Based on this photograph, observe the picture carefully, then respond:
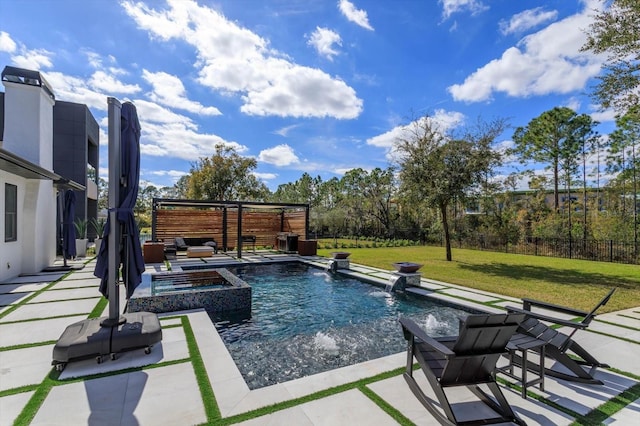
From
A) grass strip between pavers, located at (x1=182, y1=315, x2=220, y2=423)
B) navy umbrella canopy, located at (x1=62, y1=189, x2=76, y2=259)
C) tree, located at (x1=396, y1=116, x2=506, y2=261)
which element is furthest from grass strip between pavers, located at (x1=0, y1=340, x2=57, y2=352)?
tree, located at (x1=396, y1=116, x2=506, y2=261)

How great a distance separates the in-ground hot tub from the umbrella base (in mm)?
1434

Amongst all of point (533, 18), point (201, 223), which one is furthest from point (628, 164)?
point (201, 223)

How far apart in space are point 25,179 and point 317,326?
31.2 ft

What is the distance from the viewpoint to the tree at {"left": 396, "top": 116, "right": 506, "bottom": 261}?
11867 mm

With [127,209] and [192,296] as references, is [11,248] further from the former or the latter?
[127,209]

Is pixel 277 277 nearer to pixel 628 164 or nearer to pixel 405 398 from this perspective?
pixel 405 398

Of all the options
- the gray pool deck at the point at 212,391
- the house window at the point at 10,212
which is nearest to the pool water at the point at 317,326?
the gray pool deck at the point at 212,391

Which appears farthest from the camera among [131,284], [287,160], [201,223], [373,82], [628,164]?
[287,160]

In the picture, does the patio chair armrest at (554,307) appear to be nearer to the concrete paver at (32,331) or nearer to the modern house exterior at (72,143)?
the concrete paver at (32,331)

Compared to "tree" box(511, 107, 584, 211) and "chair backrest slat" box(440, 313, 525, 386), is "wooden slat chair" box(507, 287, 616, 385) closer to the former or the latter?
"chair backrest slat" box(440, 313, 525, 386)

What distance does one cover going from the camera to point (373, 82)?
40.3 ft

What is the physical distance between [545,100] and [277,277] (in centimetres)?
1831

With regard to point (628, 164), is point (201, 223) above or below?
below

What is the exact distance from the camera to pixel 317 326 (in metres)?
5.03
